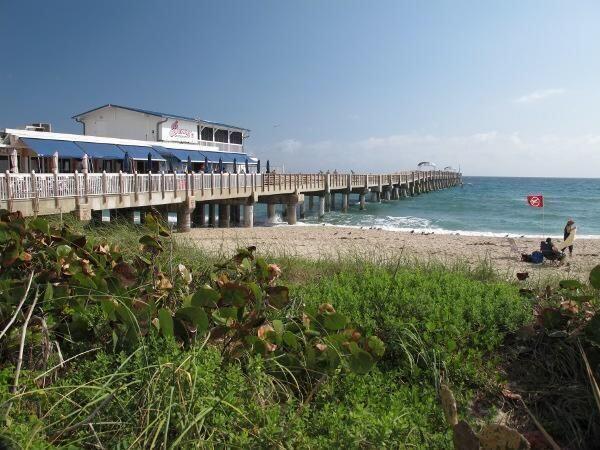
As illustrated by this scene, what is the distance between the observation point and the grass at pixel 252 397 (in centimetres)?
235

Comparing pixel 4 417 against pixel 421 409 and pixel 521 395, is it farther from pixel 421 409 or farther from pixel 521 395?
pixel 521 395

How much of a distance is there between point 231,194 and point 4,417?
2423 centimetres

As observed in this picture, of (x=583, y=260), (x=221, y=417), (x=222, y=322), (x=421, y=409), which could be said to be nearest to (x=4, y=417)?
(x=221, y=417)

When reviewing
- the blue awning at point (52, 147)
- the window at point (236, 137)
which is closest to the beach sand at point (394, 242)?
the blue awning at point (52, 147)

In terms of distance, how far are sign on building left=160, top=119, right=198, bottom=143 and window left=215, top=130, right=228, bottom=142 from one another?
10.8 feet

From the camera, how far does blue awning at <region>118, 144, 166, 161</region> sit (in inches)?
1034

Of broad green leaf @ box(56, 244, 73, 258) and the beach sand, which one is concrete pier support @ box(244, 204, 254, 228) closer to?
the beach sand

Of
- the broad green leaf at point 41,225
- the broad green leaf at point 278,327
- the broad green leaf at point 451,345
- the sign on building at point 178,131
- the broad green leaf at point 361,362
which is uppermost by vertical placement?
the sign on building at point 178,131

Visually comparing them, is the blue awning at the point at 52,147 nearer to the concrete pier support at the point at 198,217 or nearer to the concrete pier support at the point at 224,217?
the concrete pier support at the point at 198,217

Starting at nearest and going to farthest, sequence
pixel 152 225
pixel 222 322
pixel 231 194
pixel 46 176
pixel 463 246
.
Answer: pixel 222 322, pixel 152 225, pixel 46 176, pixel 463 246, pixel 231 194

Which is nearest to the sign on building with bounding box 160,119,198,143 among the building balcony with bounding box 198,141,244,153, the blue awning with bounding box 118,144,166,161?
the building balcony with bounding box 198,141,244,153

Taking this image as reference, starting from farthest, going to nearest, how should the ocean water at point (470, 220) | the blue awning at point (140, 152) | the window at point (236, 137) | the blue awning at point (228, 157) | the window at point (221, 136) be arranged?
the window at point (236, 137)
the window at point (221, 136)
the blue awning at point (228, 157)
the ocean water at point (470, 220)
the blue awning at point (140, 152)

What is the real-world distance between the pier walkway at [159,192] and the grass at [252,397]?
23.6 feet

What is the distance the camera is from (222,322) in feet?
10.5
